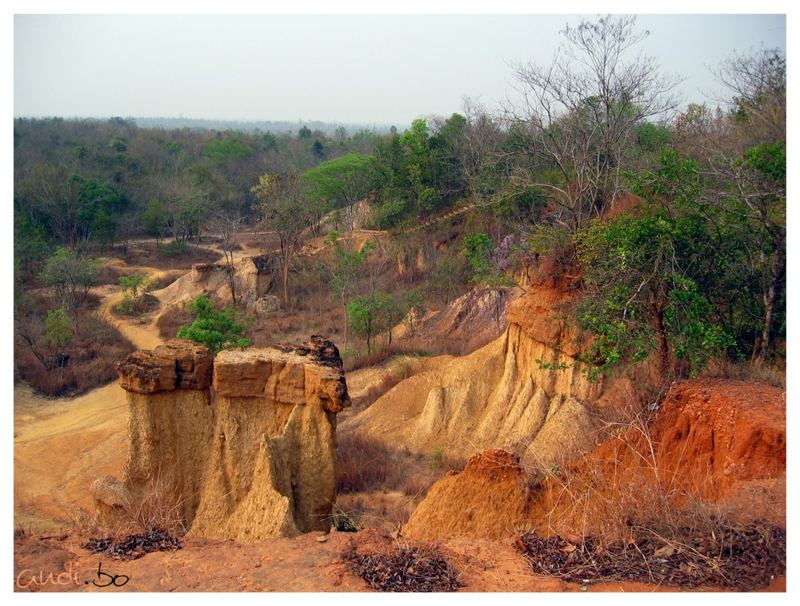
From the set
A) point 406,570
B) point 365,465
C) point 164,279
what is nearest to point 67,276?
point 164,279

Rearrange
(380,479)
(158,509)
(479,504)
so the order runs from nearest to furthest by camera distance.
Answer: (158,509) < (479,504) < (380,479)

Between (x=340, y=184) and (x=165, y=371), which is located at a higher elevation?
(x=340, y=184)

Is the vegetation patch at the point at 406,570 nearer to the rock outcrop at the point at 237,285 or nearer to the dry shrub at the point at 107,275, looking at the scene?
the rock outcrop at the point at 237,285

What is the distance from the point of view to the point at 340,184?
3406 centimetres

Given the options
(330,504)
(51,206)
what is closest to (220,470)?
(330,504)

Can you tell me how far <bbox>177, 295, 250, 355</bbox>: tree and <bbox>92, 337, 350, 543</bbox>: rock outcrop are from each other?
583 cm

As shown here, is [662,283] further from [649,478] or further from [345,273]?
[345,273]

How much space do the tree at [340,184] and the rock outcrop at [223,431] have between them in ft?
72.5

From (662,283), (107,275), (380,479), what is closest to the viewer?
(662,283)

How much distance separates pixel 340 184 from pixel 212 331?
19.6 meters

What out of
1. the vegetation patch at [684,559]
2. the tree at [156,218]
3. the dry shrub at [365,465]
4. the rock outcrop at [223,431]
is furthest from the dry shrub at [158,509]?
the tree at [156,218]

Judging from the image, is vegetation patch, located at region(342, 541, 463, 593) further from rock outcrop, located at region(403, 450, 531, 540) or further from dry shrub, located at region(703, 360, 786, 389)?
dry shrub, located at region(703, 360, 786, 389)

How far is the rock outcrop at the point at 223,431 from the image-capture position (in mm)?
9055

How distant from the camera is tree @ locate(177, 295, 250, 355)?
1530cm
